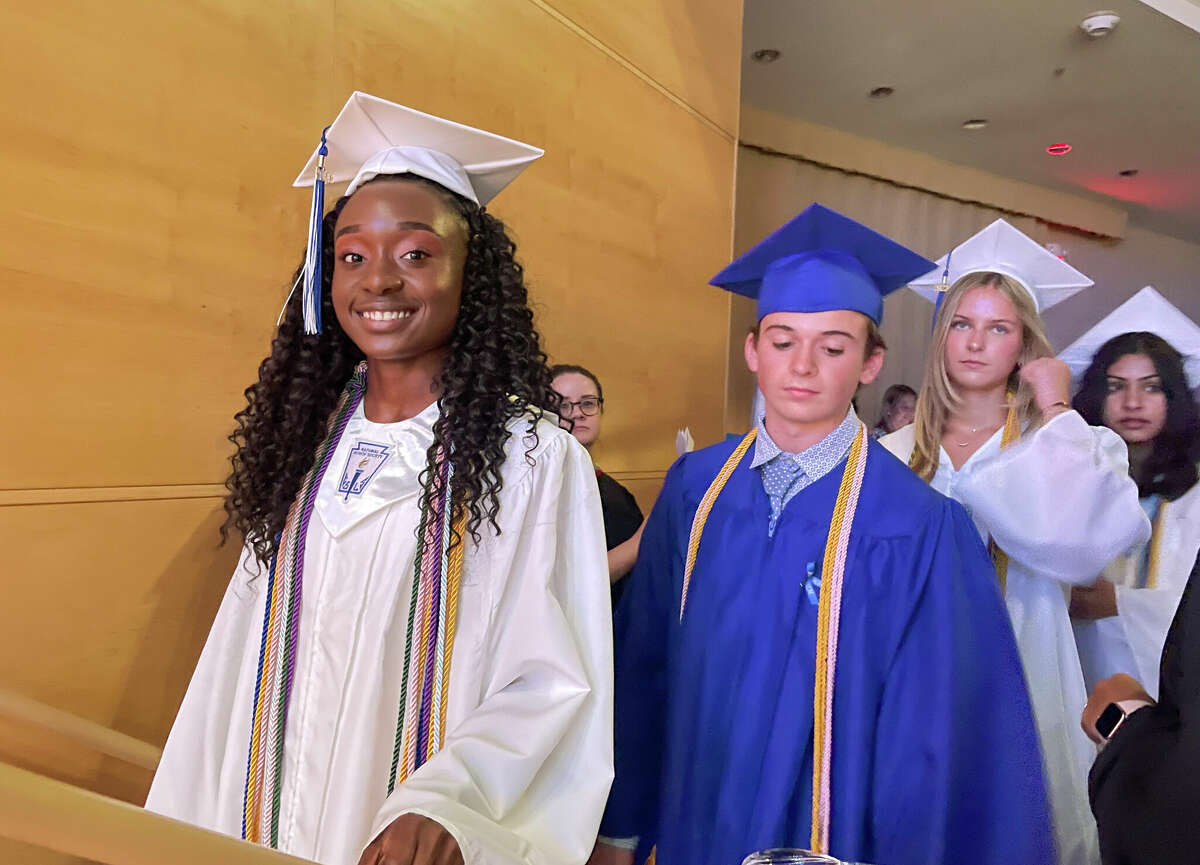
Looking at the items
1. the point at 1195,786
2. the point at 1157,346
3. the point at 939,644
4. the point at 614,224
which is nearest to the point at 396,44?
the point at 614,224

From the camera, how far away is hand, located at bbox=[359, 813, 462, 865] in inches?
37.1

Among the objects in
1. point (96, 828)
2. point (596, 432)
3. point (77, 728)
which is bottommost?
point (77, 728)

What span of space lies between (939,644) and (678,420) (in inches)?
90.5

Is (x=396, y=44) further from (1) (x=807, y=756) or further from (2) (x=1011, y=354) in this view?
(1) (x=807, y=756)

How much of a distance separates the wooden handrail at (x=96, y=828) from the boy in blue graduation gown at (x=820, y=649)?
37.6 inches

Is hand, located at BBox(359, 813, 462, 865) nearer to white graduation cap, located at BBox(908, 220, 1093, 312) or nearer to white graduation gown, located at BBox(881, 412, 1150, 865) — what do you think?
white graduation gown, located at BBox(881, 412, 1150, 865)

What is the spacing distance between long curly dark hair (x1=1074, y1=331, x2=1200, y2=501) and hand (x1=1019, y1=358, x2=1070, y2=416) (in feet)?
2.24

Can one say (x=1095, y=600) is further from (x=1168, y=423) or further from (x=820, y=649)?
(x=820, y=649)

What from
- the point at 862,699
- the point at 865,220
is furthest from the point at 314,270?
→ the point at 865,220

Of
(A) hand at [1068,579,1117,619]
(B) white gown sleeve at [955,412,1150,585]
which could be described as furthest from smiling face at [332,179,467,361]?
(A) hand at [1068,579,1117,619]

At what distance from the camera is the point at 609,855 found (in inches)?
64.3

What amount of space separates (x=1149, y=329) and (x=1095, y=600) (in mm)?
907

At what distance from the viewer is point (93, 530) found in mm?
1563

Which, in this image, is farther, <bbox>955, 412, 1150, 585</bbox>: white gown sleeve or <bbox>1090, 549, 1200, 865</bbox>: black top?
<bbox>955, 412, 1150, 585</bbox>: white gown sleeve
